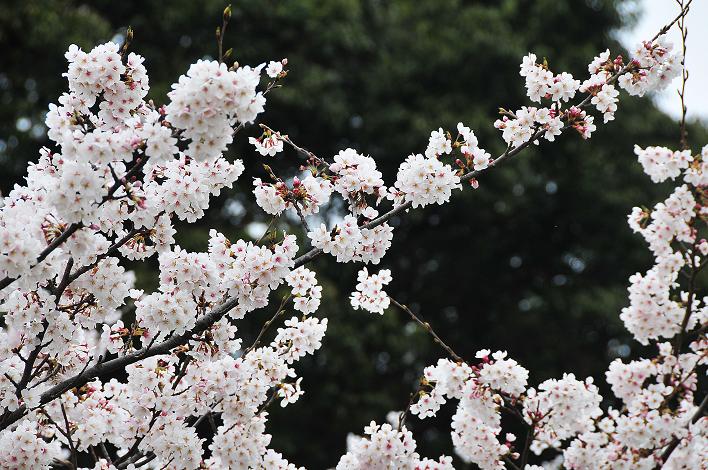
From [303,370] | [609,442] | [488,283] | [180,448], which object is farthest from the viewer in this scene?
[488,283]

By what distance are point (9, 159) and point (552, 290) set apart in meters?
7.20

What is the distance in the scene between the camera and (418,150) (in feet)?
36.0

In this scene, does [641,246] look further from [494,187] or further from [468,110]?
[468,110]

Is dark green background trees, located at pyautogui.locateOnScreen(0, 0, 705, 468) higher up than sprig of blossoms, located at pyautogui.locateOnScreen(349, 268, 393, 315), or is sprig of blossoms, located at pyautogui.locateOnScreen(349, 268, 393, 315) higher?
dark green background trees, located at pyautogui.locateOnScreen(0, 0, 705, 468)

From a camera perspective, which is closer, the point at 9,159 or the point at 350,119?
the point at 9,159

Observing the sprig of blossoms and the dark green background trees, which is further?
the dark green background trees

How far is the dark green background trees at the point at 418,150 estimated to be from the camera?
9.62m

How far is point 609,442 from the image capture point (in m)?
3.65

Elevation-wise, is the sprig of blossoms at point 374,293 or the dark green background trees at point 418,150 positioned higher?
the dark green background trees at point 418,150

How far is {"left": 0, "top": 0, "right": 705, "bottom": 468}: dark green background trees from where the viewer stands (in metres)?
9.62

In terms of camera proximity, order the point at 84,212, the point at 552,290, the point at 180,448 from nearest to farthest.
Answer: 1. the point at 84,212
2. the point at 180,448
3. the point at 552,290

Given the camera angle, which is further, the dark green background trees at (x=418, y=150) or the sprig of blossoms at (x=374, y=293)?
the dark green background trees at (x=418, y=150)

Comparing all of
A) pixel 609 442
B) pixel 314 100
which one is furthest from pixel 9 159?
pixel 609 442

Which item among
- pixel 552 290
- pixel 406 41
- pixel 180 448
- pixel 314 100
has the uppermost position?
pixel 406 41
